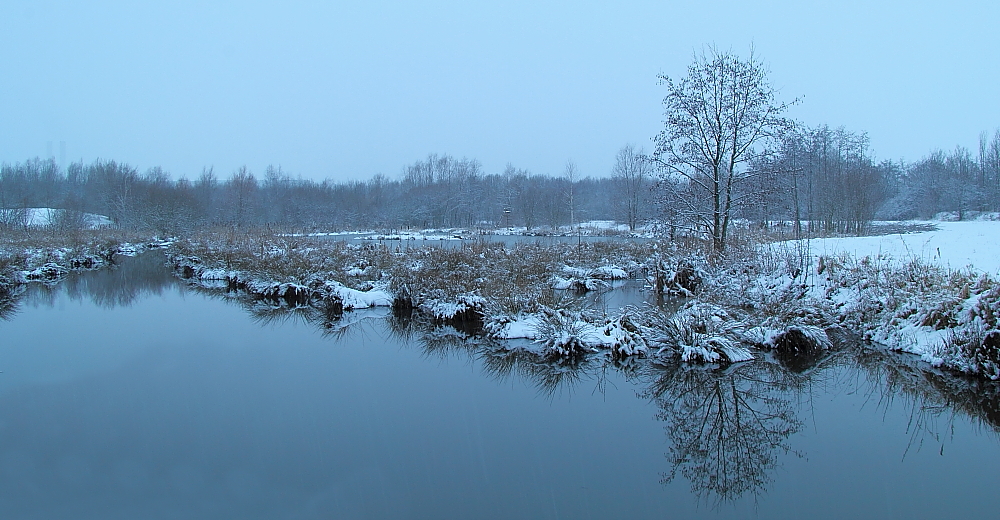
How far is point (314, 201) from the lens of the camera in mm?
64312

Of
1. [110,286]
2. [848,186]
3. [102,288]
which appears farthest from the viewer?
[848,186]

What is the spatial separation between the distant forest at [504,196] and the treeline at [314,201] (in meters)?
0.16

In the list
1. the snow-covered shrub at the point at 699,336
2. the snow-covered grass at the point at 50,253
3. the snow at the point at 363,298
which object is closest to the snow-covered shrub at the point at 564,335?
the snow-covered shrub at the point at 699,336

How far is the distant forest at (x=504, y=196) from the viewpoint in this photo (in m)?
26.6

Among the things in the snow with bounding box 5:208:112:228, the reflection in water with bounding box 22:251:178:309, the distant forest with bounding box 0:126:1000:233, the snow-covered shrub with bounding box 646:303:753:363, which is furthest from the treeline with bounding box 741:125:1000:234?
the snow with bounding box 5:208:112:228

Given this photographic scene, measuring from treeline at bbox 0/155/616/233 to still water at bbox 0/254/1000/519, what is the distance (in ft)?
131

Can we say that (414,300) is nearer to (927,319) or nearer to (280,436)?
(280,436)

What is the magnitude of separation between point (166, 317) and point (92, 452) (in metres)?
7.45

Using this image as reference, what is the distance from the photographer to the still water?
4.09 metres

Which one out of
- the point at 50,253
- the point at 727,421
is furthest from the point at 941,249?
the point at 50,253

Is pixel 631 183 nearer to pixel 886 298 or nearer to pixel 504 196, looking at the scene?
pixel 504 196

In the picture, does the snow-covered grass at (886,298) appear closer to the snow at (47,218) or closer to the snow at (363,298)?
the snow at (363,298)

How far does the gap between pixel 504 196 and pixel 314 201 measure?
22.5m

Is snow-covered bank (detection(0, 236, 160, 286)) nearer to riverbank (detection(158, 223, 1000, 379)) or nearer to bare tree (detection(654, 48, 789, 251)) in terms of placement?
riverbank (detection(158, 223, 1000, 379))
